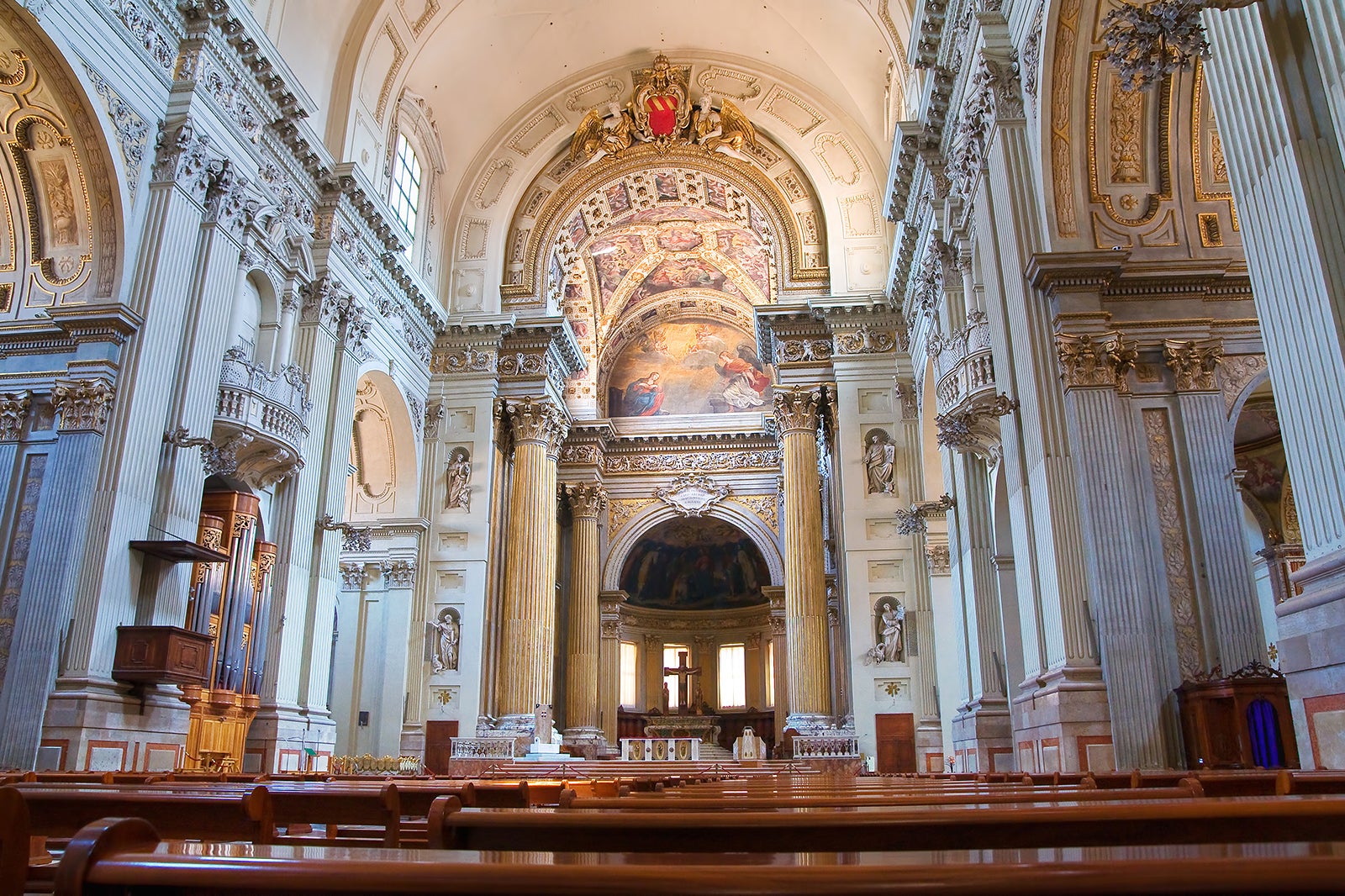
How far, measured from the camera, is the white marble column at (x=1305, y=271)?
5.31m

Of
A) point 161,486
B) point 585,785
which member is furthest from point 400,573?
point 585,785

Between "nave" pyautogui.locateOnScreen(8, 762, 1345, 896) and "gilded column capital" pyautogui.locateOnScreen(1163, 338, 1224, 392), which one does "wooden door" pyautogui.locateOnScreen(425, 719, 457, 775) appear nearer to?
"gilded column capital" pyautogui.locateOnScreen(1163, 338, 1224, 392)

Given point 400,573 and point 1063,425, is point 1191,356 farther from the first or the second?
point 400,573

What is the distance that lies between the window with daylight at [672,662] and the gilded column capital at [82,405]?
23.9 m

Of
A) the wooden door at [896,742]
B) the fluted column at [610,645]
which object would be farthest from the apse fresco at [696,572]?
the wooden door at [896,742]

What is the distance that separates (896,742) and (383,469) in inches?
451

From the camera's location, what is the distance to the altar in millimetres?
30750

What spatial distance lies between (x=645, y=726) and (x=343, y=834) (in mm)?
26037

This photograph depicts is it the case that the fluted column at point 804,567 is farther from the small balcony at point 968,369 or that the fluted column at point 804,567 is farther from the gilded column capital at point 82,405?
the gilded column capital at point 82,405

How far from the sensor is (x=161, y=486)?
38.5 feet

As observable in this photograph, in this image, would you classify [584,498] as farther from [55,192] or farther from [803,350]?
[55,192]

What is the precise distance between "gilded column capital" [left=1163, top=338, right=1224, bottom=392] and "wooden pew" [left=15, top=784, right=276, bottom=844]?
9.89 meters

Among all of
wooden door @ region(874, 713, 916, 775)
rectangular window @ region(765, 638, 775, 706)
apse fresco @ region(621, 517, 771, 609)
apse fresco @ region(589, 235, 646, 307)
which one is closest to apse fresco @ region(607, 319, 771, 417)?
apse fresco @ region(589, 235, 646, 307)

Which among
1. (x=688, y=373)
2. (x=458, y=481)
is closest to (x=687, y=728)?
(x=688, y=373)
